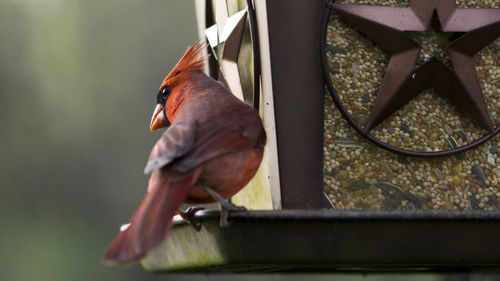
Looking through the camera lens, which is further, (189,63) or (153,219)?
(189,63)

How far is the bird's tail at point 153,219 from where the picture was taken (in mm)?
2127

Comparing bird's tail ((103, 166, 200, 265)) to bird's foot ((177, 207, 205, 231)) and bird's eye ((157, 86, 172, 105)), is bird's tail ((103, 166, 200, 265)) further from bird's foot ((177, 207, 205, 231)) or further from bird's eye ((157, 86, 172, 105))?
bird's eye ((157, 86, 172, 105))

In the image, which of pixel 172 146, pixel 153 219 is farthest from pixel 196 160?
pixel 153 219

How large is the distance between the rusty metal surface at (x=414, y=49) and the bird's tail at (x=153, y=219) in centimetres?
61

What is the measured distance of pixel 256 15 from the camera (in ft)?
9.43

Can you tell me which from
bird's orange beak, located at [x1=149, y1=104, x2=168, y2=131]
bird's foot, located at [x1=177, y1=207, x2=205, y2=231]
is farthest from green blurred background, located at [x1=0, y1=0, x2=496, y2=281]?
bird's foot, located at [x1=177, y1=207, x2=205, y2=231]

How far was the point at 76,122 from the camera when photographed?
430 inches

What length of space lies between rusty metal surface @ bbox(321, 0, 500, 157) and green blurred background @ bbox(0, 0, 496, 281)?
548 centimetres

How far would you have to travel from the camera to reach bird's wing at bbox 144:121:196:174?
2.43 meters

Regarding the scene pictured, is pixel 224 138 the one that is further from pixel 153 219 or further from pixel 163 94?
pixel 163 94

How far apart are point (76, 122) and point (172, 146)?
862 centimetres

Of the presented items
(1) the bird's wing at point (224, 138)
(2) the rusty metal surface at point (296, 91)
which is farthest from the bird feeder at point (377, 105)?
(1) the bird's wing at point (224, 138)

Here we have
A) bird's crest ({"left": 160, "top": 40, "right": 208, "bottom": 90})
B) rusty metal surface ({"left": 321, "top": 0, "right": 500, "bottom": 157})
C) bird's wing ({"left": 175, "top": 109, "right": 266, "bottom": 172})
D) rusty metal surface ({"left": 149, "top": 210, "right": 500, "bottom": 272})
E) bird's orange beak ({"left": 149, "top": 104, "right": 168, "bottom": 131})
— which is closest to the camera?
rusty metal surface ({"left": 149, "top": 210, "right": 500, "bottom": 272})

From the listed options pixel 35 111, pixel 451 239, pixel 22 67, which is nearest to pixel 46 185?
pixel 35 111
